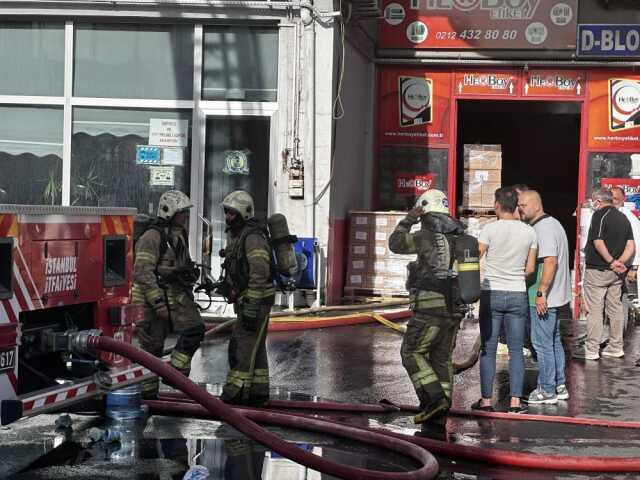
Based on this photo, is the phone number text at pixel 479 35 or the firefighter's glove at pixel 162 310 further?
the phone number text at pixel 479 35

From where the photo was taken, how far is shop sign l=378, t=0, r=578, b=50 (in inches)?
657

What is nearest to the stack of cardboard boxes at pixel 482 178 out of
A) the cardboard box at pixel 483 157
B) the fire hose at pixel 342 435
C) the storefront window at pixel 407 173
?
the cardboard box at pixel 483 157

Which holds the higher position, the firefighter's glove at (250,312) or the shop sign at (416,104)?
the shop sign at (416,104)

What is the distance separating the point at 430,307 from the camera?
309 inches

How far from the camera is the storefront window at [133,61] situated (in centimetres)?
1465

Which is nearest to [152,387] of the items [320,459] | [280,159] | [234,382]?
[234,382]

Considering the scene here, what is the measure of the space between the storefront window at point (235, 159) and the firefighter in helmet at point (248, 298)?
21.0ft

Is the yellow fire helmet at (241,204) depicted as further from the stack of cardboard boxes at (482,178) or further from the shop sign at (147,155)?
the stack of cardboard boxes at (482,178)

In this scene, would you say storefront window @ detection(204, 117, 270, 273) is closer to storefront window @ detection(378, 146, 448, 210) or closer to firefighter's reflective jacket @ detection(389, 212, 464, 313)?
storefront window @ detection(378, 146, 448, 210)

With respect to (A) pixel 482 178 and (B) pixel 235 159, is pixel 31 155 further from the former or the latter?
(A) pixel 482 178

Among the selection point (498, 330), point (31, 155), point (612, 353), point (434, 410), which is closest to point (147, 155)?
point (31, 155)

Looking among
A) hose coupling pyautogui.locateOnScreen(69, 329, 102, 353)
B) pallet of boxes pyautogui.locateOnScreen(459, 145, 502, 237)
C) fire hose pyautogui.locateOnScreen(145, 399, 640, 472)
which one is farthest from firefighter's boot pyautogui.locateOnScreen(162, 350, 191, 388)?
pallet of boxes pyautogui.locateOnScreen(459, 145, 502, 237)

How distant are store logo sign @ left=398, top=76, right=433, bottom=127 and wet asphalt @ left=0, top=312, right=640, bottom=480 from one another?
6893 millimetres

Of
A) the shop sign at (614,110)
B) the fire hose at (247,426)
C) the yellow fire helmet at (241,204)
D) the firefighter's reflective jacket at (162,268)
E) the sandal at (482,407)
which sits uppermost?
the shop sign at (614,110)
